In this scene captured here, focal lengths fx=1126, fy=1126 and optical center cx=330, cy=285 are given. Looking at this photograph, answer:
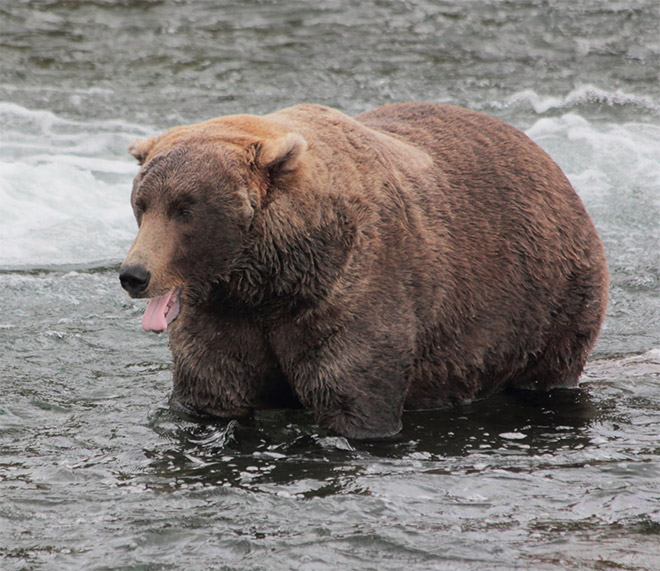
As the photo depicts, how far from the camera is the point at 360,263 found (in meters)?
6.03

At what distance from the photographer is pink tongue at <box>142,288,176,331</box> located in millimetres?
5582

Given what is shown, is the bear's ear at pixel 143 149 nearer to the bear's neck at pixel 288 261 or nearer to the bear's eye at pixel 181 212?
the bear's eye at pixel 181 212

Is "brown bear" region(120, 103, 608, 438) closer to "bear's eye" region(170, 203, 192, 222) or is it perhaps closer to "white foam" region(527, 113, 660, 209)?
"bear's eye" region(170, 203, 192, 222)

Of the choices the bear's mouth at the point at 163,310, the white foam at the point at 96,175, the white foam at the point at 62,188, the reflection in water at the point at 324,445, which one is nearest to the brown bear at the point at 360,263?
the bear's mouth at the point at 163,310

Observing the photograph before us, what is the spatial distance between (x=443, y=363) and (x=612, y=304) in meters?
3.16

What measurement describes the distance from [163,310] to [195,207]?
1.81 feet

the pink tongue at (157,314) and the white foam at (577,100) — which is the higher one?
the white foam at (577,100)

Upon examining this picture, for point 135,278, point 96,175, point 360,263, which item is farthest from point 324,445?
point 96,175

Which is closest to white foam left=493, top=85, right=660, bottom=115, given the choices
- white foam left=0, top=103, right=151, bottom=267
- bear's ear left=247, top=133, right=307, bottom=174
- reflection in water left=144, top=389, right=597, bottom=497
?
white foam left=0, top=103, right=151, bottom=267

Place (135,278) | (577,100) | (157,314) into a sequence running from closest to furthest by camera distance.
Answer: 1. (135,278)
2. (157,314)
3. (577,100)

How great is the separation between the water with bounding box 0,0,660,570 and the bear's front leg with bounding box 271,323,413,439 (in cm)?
15

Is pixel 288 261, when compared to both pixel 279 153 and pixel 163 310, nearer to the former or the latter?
pixel 279 153

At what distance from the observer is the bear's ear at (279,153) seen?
559 cm

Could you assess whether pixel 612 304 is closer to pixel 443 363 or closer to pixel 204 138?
pixel 443 363
